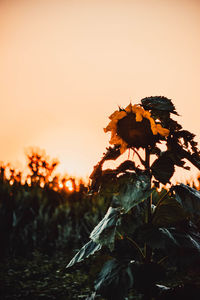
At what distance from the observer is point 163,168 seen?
98 cm

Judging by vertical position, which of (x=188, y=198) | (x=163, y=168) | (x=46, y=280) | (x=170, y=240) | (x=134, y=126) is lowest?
(x=46, y=280)

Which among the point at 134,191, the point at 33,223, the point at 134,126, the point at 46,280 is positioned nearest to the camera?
the point at 134,191

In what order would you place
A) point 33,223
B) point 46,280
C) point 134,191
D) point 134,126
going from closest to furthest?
point 134,191 → point 134,126 → point 46,280 → point 33,223

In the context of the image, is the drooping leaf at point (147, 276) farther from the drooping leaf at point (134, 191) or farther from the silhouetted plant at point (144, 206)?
the drooping leaf at point (134, 191)

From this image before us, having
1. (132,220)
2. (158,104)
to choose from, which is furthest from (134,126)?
(132,220)

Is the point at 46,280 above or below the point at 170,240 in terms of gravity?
below

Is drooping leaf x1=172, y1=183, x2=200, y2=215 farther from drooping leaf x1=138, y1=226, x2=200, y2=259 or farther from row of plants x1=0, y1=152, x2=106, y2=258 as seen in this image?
row of plants x1=0, y1=152, x2=106, y2=258

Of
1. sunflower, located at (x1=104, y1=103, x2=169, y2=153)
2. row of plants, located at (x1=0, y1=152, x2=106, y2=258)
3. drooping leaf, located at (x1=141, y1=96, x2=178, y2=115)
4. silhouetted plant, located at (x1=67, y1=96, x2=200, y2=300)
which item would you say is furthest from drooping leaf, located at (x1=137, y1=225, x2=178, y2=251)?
row of plants, located at (x1=0, y1=152, x2=106, y2=258)

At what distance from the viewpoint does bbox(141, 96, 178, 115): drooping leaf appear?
1.01 m

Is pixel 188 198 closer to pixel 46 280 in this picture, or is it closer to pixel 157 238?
pixel 157 238

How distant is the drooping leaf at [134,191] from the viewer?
85cm

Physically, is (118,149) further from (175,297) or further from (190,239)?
(175,297)

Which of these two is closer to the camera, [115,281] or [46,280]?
[115,281]

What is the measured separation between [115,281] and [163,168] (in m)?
0.44
